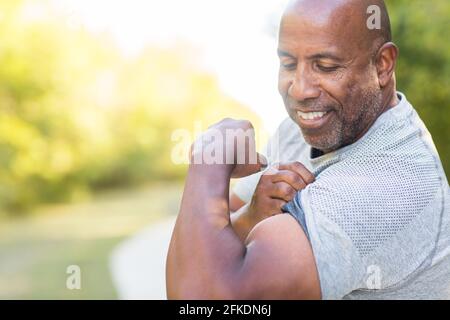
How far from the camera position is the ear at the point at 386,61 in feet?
6.59

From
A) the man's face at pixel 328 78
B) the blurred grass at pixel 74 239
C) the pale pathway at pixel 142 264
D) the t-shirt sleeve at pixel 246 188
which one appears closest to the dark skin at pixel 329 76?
the man's face at pixel 328 78

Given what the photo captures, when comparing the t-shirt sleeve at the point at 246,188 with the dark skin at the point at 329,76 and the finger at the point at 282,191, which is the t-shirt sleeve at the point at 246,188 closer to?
the dark skin at the point at 329,76

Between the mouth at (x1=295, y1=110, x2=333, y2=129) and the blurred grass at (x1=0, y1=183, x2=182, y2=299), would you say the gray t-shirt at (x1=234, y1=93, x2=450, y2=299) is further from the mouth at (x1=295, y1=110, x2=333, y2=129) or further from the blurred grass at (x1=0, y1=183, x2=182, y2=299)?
the blurred grass at (x1=0, y1=183, x2=182, y2=299)

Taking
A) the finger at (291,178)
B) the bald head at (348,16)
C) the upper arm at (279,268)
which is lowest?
the upper arm at (279,268)

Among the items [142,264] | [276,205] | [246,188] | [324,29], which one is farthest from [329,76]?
[142,264]

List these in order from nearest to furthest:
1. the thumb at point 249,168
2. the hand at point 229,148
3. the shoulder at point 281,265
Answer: the shoulder at point 281,265
the hand at point 229,148
the thumb at point 249,168

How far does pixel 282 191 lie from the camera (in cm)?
187

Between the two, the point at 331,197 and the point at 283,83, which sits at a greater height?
the point at 283,83

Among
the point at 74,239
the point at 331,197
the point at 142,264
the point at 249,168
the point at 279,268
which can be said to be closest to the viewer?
the point at 279,268

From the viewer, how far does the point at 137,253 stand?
8281 mm

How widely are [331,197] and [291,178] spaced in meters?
0.18

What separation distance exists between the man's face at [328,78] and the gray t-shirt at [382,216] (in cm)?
5

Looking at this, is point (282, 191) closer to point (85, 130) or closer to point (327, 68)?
point (327, 68)
